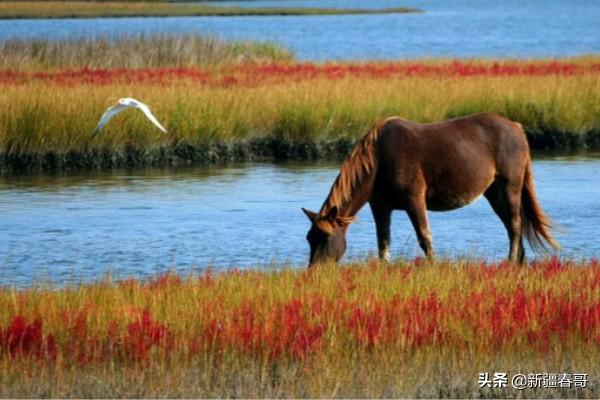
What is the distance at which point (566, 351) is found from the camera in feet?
26.1

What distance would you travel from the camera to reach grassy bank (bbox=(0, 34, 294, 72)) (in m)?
28.6

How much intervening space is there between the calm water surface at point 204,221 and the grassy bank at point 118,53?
33.8 feet

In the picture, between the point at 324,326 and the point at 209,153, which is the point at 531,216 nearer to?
the point at 324,326

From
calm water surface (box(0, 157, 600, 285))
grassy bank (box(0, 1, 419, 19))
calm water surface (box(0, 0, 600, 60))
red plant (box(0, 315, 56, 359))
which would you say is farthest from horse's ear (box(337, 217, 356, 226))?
grassy bank (box(0, 1, 419, 19))

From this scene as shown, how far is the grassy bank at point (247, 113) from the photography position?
18.8 metres

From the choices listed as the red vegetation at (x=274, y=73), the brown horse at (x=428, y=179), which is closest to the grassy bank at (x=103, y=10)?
the red vegetation at (x=274, y=73)

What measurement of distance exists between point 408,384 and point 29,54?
921 inches

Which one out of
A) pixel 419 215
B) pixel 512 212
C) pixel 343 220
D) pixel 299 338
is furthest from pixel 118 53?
pixel 299 338

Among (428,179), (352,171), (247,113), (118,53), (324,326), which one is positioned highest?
(352,171)

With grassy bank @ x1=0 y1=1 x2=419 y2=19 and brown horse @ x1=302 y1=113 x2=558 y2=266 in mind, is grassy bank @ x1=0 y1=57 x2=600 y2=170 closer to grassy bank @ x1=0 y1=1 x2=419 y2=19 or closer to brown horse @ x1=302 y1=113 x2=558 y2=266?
brown horse @ x1=302 y1=113 x2=558 y2=266

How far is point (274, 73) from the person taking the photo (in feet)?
84.2

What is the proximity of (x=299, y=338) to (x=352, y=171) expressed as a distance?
256 cm

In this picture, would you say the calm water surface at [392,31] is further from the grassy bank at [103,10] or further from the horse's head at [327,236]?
the horse's head at [327,236]

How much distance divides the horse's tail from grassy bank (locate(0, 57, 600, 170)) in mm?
8656
